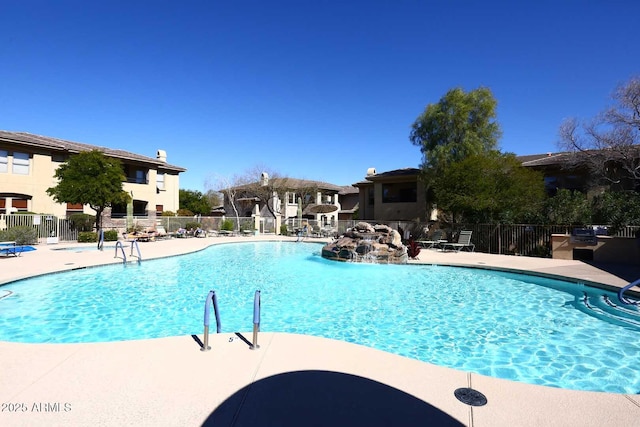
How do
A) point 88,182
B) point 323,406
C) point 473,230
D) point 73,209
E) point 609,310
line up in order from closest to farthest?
point 323,406
point 609,310
point 473,230
point 88,182
point 73,209

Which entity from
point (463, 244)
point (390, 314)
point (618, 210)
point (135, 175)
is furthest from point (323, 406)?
point (135, 175)

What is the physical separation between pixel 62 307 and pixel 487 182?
59.4ft

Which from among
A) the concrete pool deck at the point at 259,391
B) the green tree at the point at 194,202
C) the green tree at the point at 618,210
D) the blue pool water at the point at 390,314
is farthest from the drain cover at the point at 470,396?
the green tree at the point at 194,202

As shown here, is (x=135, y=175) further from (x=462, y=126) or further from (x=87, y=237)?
(x=462, y=126)

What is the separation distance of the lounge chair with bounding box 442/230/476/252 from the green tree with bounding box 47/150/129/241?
66.0 feet

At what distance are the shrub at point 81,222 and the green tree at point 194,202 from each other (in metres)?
22.7

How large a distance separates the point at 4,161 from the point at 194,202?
23.9 m

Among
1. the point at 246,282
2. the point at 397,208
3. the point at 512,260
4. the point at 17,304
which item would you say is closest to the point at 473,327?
the point at 246,282

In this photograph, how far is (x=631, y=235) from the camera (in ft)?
Result: 48.3

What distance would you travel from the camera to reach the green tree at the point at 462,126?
22.6 meters

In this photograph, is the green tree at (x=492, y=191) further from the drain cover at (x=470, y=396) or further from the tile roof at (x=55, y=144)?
the tile roof at (x=55, y=144)

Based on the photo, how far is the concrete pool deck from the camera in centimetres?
278

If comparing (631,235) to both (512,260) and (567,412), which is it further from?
(567,412)

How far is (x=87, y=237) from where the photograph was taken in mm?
19969
